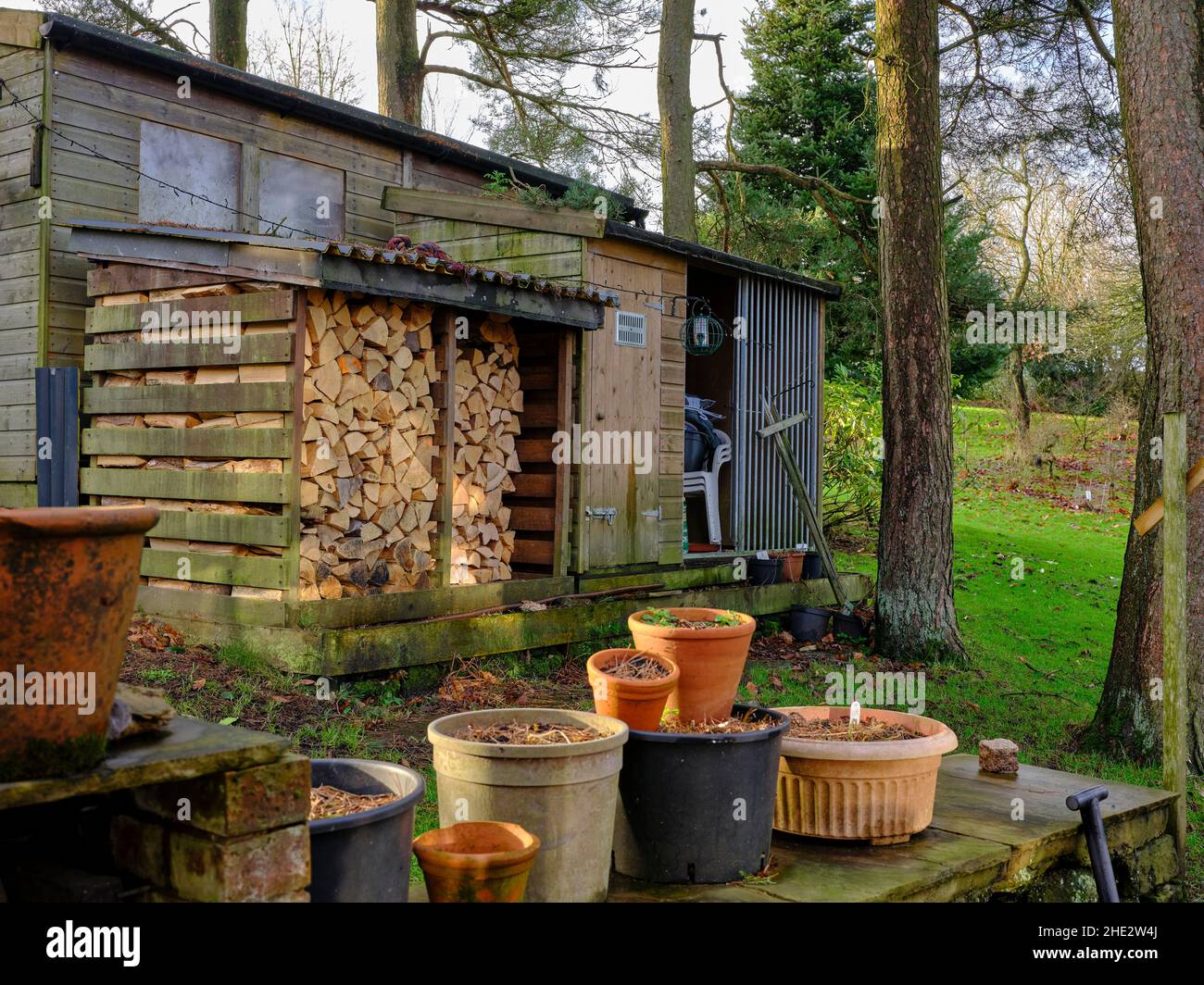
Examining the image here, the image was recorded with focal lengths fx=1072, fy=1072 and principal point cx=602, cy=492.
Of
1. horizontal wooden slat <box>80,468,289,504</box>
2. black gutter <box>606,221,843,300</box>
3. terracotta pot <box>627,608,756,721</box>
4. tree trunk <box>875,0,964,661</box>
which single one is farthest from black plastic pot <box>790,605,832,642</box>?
terracotta pot <box>627,608,756,721</box>

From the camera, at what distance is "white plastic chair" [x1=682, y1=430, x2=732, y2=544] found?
34.6ft

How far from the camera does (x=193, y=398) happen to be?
6.97 m

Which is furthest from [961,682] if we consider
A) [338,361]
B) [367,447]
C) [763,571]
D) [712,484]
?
Result: [338,361]

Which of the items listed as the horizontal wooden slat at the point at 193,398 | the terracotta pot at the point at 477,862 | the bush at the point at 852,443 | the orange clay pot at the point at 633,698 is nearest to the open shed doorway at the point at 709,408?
the bush at the point at 852,443

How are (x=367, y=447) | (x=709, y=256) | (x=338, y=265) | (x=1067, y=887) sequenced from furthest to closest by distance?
1. (x=709, y=256)
2. (x=367, y=447)
3. (x=338, y=265)
4. (x=1067, y=887)

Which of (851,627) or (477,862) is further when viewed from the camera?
(851,627)

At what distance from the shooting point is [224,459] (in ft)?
22.6

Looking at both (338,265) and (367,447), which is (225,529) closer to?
(367,447)

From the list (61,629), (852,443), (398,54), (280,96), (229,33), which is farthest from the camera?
(852,443)

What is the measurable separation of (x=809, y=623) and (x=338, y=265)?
5.65 m

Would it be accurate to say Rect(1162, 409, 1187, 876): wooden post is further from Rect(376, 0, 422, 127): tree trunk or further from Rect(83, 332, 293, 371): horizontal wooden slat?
Rect(376, 0, 422, 127): tree trunk

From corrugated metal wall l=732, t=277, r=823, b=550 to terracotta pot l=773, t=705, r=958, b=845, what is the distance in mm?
6781

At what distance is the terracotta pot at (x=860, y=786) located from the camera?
13.2 ft
